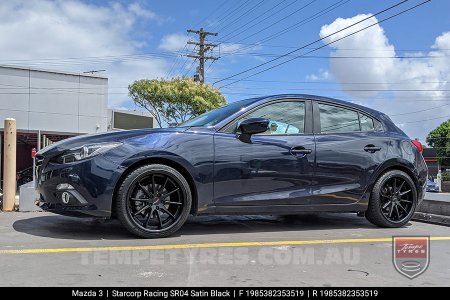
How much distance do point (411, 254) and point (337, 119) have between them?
192cm

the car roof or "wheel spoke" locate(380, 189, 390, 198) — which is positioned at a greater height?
the car roof

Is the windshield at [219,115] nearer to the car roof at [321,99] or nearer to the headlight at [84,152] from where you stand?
the car roof at [321,99]

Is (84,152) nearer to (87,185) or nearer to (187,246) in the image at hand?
(87,185)

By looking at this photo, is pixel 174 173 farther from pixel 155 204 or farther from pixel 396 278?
pixel 396 278

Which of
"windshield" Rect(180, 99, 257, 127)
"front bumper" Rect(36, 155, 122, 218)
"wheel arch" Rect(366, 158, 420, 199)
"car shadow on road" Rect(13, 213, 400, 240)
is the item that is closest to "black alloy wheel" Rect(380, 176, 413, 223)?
"wheel arch" Rect(366, 158, 420, 199)

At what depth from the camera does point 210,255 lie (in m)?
4.18

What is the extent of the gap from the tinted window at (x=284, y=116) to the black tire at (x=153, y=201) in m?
1.18

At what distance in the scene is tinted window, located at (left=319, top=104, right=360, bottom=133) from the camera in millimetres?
5691

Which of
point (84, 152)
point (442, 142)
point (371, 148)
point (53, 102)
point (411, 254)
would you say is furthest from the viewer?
point (442, 142)

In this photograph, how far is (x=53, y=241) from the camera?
4.66 m

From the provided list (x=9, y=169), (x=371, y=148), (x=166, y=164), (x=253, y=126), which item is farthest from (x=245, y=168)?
(x=9, y=169)

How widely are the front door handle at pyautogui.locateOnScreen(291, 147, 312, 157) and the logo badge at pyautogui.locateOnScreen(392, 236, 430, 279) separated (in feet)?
4.29

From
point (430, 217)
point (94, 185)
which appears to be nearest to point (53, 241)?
point (94, 185)

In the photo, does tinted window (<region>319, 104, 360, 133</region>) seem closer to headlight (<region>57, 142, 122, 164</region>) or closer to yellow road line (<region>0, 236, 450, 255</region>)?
yellow road line (<region>0, 236, 450, 255</region>)
